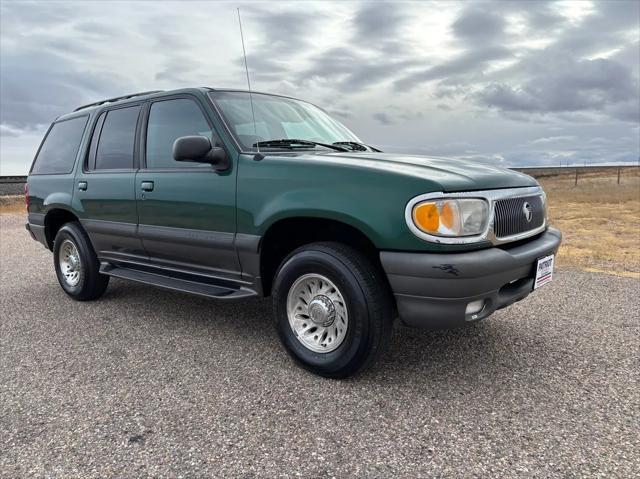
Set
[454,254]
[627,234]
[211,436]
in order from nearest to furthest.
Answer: [211,436] → [454,254] → [627,234]

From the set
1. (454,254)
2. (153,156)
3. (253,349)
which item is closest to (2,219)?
(153,156)

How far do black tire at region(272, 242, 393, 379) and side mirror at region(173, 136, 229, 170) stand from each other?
90 cm

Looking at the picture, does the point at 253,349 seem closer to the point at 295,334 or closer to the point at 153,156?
the point at 295,334

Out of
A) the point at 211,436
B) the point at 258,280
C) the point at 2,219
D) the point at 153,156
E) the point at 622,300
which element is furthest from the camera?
the point at 2,219

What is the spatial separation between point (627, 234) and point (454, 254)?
901 cm

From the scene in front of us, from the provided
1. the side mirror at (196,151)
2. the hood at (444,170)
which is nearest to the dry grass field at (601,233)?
the hood at (444,170)

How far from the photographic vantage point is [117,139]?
470cm

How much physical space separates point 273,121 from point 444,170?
1542mm

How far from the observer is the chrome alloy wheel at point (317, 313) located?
3.15m

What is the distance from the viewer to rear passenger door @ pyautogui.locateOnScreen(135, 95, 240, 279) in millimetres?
3645

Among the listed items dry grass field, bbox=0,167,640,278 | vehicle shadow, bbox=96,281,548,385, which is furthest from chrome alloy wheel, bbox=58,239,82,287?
dry grass field, bbox=0,167,640,278

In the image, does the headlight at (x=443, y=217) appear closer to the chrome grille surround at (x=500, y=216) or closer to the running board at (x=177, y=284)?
the chrome grille surround at (x=500, y=216)

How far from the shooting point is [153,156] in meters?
4.25

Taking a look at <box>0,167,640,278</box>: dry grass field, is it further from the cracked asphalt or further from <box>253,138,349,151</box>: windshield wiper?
<box>253,138,349,151</box>: windshield wiper
